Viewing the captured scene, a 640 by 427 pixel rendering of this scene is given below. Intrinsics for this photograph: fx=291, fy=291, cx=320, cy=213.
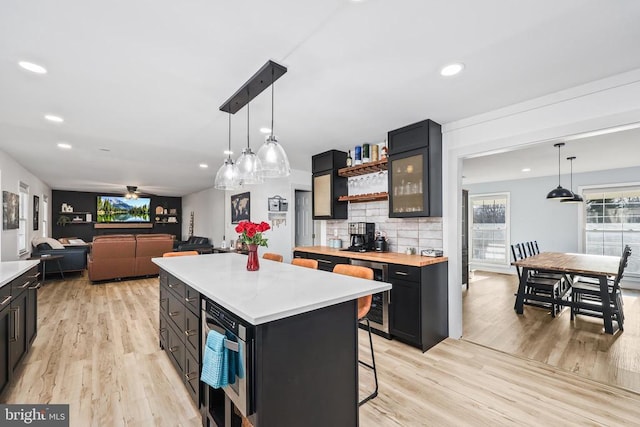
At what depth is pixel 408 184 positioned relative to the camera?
3328 mm

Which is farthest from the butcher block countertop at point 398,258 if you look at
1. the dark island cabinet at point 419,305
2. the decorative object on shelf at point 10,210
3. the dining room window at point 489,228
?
the dining room window at point 489,228

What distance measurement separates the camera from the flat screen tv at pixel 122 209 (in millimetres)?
10516

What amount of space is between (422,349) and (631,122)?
2502mm

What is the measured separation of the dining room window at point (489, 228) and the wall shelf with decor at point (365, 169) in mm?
4939

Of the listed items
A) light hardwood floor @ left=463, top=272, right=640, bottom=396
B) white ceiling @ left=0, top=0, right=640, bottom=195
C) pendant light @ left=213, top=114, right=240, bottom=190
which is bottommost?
light hardwood floor @ left=463, top=272, right=640, bottom=396

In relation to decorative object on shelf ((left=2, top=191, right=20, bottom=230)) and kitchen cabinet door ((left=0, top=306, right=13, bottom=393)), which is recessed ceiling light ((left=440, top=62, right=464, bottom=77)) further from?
decorative object on shelf ((left=2, top=191, right=20, bottom=230))

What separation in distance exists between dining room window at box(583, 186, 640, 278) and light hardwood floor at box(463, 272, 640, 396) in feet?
4.98

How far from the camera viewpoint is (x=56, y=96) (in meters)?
2.50

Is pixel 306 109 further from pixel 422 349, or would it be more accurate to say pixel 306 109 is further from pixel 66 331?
pixel 66 331

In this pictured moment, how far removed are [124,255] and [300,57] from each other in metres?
6.17

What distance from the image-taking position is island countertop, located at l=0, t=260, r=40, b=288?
2.06 m

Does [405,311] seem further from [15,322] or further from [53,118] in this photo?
[53,118]
